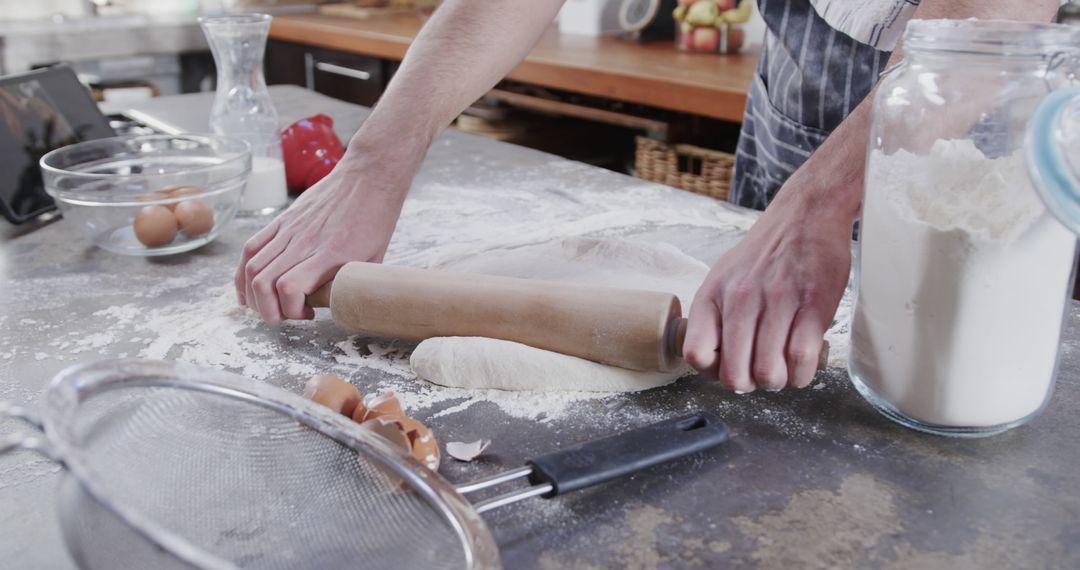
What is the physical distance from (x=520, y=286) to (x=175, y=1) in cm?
386

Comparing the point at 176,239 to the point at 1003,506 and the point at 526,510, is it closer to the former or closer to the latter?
the point at 526,510

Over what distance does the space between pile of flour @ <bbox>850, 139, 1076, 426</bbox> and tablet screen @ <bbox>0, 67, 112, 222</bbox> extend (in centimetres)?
123

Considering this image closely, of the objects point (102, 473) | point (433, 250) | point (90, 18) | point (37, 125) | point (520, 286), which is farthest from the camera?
point (90, 18)

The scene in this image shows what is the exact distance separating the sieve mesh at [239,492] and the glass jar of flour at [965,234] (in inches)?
15.5

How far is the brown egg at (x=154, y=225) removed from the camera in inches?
47.0

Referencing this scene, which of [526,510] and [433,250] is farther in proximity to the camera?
[433,250]

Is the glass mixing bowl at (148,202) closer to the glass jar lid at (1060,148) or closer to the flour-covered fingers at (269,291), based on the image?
the flour-covered fingers at (269,291)

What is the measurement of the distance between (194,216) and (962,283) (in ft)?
3.16

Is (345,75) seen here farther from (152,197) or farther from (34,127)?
(152,197)

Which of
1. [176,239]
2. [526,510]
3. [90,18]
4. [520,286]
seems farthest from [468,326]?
[90,18]

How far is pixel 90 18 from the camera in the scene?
388cm

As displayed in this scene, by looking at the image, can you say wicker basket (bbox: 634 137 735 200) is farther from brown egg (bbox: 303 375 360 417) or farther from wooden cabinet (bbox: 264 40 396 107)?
brown egg (bbox: 303 375 360 417)

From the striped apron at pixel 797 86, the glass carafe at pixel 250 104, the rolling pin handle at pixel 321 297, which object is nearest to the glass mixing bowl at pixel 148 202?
the glass carafe at pixel 250 104

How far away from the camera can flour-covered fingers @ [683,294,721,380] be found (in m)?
0.77
